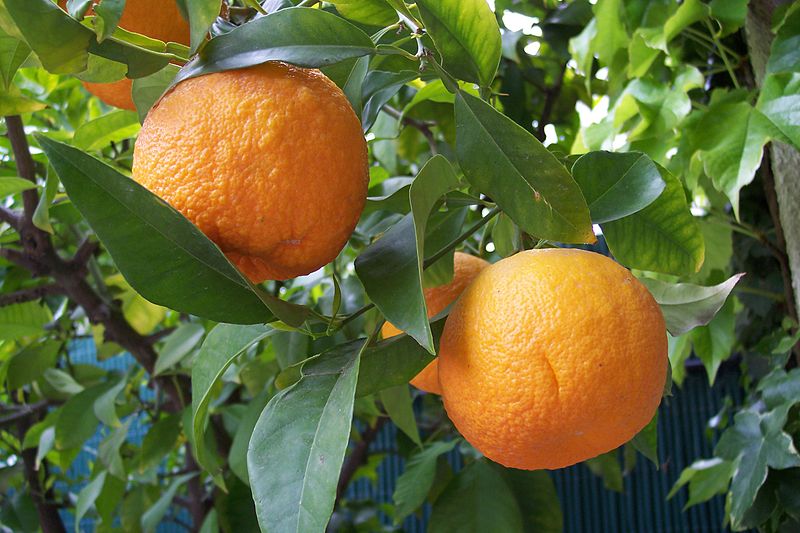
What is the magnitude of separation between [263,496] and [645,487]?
2.00 metres

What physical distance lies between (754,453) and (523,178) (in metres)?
0.66

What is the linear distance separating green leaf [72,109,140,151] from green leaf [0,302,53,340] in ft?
1.76

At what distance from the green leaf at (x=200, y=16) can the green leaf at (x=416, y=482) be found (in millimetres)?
756

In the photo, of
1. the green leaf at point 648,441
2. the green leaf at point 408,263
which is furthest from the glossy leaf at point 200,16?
the green leaf at point 648,441

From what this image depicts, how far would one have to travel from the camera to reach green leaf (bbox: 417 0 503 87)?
13.7 inches

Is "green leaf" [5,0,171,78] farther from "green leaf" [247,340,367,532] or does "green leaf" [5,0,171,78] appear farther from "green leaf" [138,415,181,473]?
"green leaf" [138,415,181,473]

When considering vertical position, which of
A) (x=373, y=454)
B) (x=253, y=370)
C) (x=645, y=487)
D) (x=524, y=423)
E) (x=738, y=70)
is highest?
(x=524, y=423)

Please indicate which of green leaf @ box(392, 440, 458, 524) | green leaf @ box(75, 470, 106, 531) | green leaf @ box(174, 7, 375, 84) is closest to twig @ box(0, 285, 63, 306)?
green leaf @ box(75, 470, 106, 531)

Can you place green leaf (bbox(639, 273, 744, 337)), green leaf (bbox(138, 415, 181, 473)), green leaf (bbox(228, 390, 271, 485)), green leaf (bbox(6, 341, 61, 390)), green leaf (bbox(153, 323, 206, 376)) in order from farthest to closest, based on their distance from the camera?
green leaf (bbox(6, 341, 61, 390)) < green leaf (bbox(138, 415, 181, 473)) < green leaf (bbox(153, 323, 206, 376)) < green leaf (bbox(228, 390, 271, 485)) < green leaf (bbox(639, 273, 744, 337))

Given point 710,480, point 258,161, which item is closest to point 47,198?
point 258,161

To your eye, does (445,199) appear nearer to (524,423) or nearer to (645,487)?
(524,423)

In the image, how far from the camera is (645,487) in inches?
82.8

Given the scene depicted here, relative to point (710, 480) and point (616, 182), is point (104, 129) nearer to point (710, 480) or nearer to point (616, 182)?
point (616, 182)

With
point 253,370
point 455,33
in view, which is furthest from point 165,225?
point 253,370
